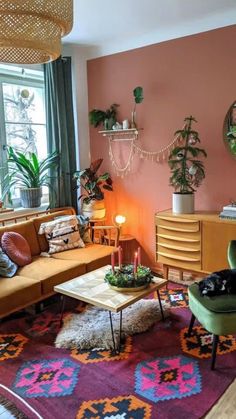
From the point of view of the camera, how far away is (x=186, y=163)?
11.8 feet

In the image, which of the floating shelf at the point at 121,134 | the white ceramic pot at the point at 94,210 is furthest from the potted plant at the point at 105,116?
the white ceramic pot at the point at 94,210

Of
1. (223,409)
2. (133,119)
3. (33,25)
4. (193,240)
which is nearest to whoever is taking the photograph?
(33,25)

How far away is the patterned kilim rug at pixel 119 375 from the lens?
76.7 inches

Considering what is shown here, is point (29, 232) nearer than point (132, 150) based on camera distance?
Yes

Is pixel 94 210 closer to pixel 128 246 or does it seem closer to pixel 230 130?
pixel 128 246

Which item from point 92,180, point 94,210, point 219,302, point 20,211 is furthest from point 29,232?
point 219,302

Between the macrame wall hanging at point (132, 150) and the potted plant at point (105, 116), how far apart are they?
0.34ft

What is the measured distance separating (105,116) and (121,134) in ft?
0.93

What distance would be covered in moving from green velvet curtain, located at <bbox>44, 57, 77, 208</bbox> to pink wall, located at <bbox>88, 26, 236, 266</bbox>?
286mm

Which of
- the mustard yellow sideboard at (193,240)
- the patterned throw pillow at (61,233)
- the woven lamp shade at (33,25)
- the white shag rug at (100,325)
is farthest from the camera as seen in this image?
the patterned throw pillow at (61,233)

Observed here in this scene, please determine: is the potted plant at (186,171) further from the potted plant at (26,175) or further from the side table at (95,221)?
the potted plant at (26,175)

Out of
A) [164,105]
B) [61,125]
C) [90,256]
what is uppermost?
[164,105]

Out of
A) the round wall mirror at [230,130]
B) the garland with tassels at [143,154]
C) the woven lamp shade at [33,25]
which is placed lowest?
the garland with tassels at [143,154]

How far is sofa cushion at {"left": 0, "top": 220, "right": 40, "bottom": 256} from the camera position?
3.49 metres
